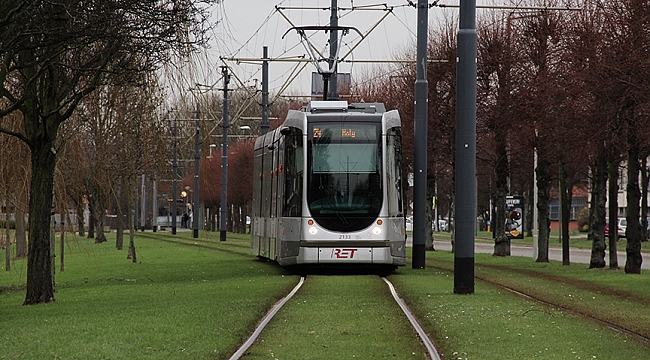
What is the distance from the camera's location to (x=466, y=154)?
18.9 metres

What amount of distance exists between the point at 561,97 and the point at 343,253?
6.24 metres

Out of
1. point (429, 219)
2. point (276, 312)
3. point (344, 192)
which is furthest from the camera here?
point (429, 219)

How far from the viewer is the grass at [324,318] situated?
36.6 feet

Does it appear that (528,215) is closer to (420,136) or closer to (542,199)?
(542,199)

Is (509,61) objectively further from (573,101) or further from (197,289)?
(197,289)

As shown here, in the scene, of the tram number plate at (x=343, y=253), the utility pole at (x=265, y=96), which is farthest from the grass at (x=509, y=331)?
the utility pole at (x=265, y=96)

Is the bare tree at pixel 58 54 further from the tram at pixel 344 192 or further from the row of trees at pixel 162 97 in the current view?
the tram at pixel 344 192

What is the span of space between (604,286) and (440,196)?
7458cm

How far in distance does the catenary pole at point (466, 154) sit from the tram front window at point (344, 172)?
5.97 m

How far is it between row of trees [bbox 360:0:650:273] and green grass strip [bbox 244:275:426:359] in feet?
23.9

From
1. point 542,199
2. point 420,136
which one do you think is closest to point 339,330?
point 420,136

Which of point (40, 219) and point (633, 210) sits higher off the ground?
point (633, 210)

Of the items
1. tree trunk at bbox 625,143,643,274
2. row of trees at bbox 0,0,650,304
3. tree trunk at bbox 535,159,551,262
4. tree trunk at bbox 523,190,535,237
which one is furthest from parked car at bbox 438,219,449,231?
tree trunk at bbox 625,143,643,274

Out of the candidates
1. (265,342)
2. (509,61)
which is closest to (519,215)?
(509,61)
